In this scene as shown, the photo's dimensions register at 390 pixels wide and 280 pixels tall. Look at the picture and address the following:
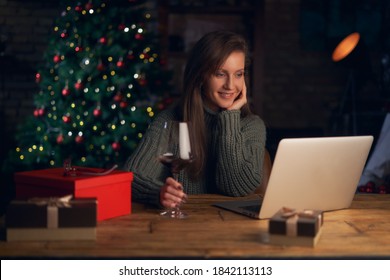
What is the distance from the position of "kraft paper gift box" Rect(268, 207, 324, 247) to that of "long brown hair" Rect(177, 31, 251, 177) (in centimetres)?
93

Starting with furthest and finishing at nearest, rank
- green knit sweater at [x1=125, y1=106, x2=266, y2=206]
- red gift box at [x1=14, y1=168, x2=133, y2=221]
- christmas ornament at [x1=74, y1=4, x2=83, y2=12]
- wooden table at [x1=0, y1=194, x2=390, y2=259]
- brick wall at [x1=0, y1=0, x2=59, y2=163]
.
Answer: brick wall at [x1=0, y1=0, x2=59, y2=163]
christmas ornament at [x1=74, y1=4, x2=83, y2=12]
green knit sweater at [x1=125, y1=106, x2=266, y2=206]
red gift box at [x1=14, y1=168, x2=133, y2=221]
wooden table at [x1=0, y1=194, x2=390, y2=259]

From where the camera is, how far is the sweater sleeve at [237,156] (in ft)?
7.16

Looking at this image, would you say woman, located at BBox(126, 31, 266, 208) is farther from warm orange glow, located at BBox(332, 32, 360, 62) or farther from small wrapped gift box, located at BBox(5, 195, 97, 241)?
warm orange glow, located at BBox(332, 32, 360, 62)

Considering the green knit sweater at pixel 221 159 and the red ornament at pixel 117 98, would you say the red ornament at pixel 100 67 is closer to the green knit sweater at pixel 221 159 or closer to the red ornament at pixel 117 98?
the red ornament at pixel 117 98

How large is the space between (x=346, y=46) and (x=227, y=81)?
3039 mm

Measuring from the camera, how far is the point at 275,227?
1382mm

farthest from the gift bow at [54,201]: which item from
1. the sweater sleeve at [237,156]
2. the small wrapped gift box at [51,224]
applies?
the sweater sleeve at [237,156]

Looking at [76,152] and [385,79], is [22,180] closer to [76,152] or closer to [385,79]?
[76,152]

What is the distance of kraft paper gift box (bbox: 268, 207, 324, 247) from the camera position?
4.45 feet

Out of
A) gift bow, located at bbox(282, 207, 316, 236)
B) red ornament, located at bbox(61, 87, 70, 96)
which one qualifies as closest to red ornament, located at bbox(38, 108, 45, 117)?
red ornament, located at bbox(61, 87, 70, 96)

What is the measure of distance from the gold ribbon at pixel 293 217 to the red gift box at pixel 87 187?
468 millimetres
